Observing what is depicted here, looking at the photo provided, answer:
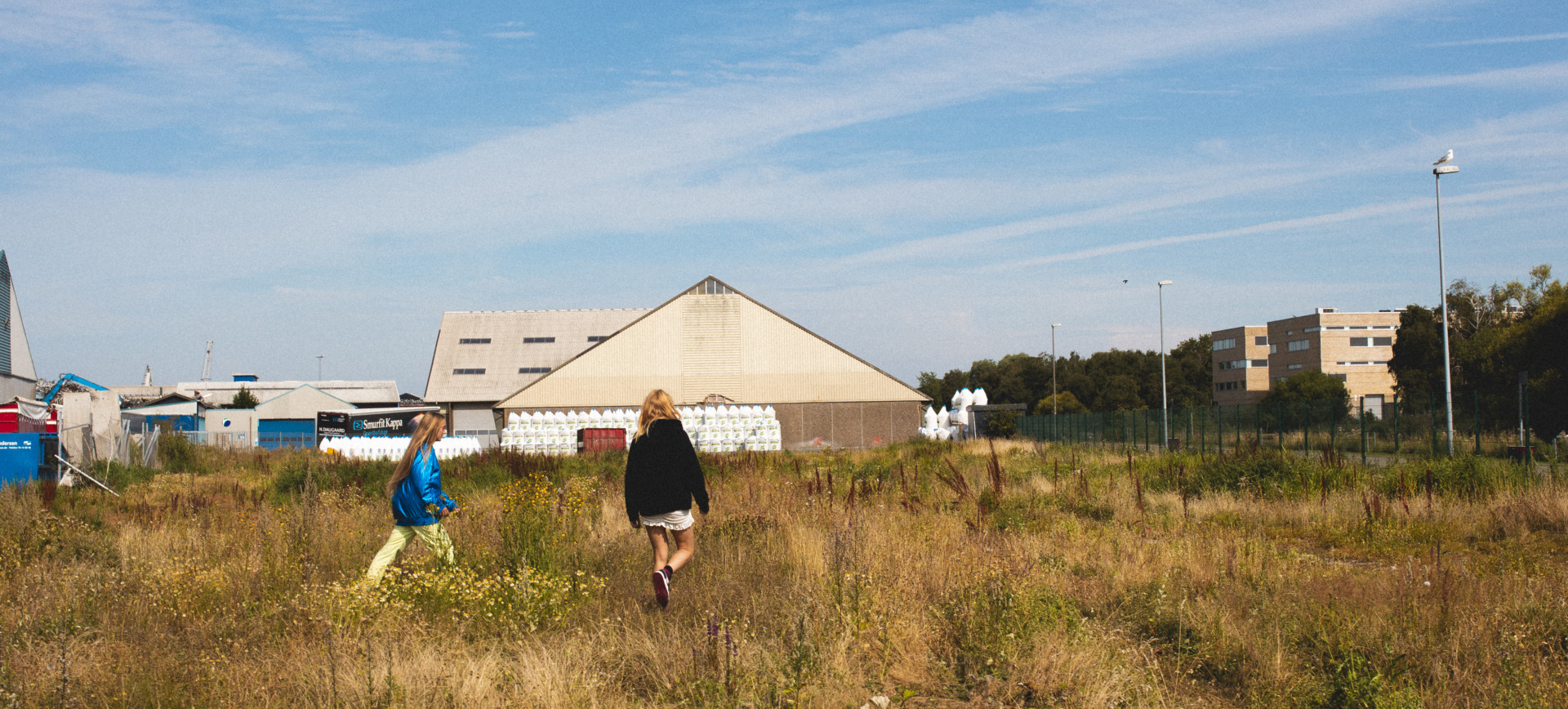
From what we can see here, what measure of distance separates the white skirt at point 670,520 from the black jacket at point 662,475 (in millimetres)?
33

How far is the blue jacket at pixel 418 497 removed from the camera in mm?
7809

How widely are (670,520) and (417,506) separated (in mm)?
2088

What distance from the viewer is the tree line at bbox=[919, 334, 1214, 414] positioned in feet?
326

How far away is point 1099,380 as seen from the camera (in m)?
111

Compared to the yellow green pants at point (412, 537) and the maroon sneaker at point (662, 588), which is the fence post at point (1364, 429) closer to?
the maroon sneaker at point (662, 588)

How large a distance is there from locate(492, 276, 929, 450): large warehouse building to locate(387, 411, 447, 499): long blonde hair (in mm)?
43117

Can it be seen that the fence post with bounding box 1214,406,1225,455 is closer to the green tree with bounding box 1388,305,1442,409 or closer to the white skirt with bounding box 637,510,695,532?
the white skirt with bounding box 637,510,695,532

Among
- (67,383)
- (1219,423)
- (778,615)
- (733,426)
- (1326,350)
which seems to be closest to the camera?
(778,615)

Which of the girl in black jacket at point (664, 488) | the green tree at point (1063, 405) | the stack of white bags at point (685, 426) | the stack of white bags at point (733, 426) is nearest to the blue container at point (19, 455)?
the girl in black jacket at point (664, 488)

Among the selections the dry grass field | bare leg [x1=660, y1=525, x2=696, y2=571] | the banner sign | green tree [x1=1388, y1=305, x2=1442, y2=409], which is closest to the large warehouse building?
the banner sign

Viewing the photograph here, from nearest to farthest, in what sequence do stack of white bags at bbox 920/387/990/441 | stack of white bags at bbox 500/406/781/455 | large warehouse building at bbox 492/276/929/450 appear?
stack of white bags at bbox 500/406/781/455, large warehouse building at bbox 492/276/929/450, stack of white bags at bbox 920/387/990/441

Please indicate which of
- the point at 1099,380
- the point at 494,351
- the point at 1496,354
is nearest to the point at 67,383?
the point at 494,351

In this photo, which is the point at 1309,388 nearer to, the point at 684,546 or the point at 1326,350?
the point at 1326,350

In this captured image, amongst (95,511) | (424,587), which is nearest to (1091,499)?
(424,587)
